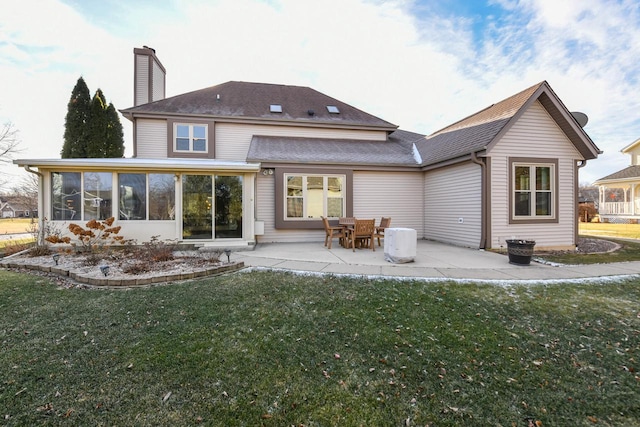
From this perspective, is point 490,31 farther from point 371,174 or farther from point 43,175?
point 43,175

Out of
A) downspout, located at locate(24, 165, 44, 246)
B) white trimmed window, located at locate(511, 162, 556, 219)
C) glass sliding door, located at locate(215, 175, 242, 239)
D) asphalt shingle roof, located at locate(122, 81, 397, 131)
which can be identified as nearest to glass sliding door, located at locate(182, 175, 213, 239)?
glass sliding door, located at locate(215, 175, 242, 239)

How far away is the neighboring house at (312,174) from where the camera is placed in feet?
27.9

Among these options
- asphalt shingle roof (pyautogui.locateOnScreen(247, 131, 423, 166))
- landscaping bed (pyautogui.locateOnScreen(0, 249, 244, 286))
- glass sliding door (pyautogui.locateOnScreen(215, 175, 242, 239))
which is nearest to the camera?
landscaping bed (pyautogui.locateOnScreen(0, 249, 244, 286))

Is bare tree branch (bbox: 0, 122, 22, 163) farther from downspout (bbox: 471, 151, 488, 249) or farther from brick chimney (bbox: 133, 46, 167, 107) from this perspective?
downspout (bbox: 471, 151, 488, 249)

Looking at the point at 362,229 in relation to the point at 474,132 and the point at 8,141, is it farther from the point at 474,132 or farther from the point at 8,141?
the point at 8,141

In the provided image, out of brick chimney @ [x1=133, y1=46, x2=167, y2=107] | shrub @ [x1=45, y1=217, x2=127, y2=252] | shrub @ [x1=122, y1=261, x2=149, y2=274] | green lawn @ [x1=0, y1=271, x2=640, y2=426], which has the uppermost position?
brick chimney @ [x1=133, y1=46, x2=167, y2=107]

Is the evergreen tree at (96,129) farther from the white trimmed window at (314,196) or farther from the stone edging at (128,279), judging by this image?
the white trimmed window at (314,196)

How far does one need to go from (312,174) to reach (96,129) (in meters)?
13.7

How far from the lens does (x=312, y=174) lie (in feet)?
34.3

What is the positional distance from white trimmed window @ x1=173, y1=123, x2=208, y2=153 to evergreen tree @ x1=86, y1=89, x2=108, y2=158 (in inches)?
270

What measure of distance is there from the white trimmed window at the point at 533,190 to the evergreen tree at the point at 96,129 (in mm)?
19991

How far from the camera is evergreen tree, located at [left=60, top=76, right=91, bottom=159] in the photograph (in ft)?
49.7

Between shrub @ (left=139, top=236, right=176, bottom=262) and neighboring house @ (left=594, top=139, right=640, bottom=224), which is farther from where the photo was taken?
neighboring house @ (left=594, top=139, right=640, bottom=224)

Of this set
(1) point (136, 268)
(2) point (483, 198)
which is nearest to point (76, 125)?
(1) point (136, 268)
